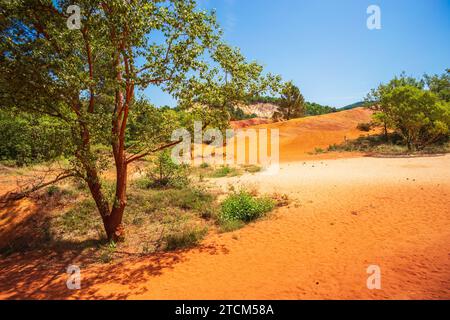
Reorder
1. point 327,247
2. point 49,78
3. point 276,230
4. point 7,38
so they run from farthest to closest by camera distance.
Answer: point 276,230 < point 327,247 < point 49,78 < point 7,38

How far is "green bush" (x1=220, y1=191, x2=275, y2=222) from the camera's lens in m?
11.6

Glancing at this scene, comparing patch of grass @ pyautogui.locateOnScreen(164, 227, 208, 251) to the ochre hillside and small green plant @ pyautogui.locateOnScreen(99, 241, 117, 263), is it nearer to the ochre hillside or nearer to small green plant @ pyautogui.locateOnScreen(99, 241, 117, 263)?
small green plant @ pyautogui.locateOnScreen(99, 241, 117, 263)

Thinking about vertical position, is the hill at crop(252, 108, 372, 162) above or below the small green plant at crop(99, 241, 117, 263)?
above

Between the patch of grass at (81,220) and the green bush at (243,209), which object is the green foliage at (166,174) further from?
the green bush at (243,209)

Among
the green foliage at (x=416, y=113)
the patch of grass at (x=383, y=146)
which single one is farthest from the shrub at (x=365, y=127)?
the green foliage at (x=416, y=113)

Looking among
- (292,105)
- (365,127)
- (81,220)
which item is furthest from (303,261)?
(292,105)

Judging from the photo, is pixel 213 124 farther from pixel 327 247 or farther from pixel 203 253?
pixel 327 247

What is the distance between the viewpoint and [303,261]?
7.95 metres

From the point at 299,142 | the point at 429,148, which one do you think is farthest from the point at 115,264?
the point at 299,142

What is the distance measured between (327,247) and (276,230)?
2.04 meters

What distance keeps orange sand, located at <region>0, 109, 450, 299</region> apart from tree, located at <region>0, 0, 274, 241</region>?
300 cm

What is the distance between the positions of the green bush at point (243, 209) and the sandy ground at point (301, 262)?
2.05 feet

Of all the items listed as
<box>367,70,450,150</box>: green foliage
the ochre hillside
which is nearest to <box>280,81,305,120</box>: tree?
the ochre hillside
